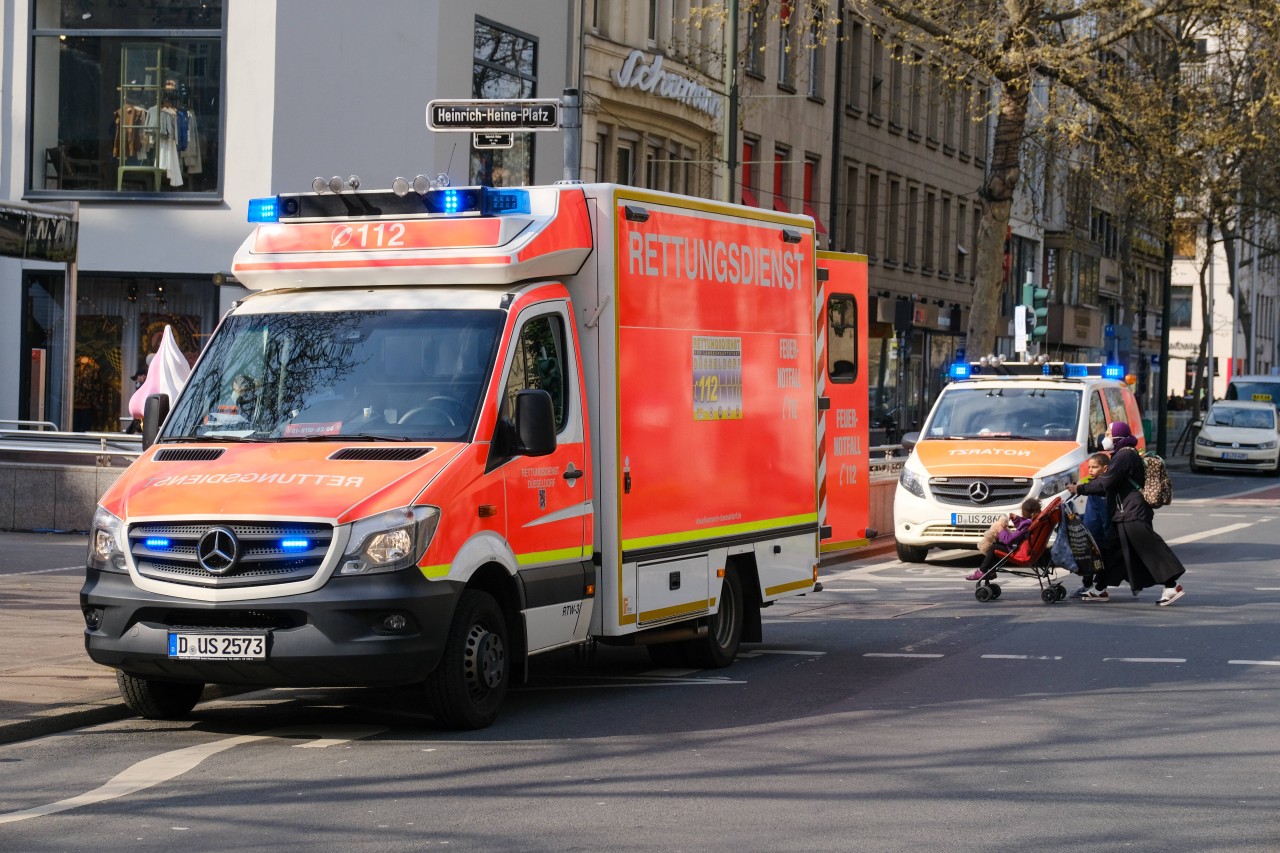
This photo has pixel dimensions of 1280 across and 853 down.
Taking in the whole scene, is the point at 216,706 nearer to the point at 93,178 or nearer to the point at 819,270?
the point at 819,270

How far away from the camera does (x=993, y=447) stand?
22109 mm

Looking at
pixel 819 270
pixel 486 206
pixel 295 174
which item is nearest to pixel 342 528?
pixel 486 206

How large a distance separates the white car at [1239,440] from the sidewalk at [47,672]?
36807mm

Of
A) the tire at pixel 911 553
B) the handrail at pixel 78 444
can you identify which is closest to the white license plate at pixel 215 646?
the handrail at pixel 78 444

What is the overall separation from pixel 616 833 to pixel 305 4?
72.9 feet

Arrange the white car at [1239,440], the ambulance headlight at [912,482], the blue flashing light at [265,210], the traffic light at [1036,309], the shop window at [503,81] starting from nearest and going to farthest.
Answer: the blue flashing light at [265,210], the ambulance headlight at [912,482], the shop window at [503,81], the traffic light at [1036,309], the white car at [1239,440]

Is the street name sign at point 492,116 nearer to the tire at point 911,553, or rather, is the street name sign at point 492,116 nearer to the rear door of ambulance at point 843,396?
the rear door of ambulance at point 843,396

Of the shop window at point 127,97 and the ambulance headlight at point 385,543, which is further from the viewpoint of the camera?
the shop window at point 127,97

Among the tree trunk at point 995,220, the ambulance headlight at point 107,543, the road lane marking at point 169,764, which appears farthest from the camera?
the tree trunk at point 995,220

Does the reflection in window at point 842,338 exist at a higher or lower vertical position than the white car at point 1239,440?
higher

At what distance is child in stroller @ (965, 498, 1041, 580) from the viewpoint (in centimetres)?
1755

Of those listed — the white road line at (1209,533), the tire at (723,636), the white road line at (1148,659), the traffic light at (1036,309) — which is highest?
the traffic light at (1036,309)

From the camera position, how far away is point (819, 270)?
15664mm

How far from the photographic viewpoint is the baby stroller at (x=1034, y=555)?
1748 centimetres
